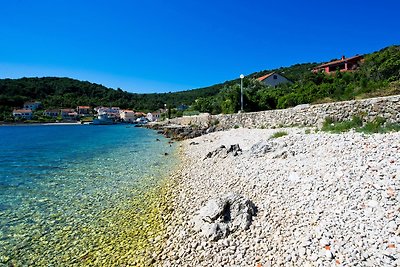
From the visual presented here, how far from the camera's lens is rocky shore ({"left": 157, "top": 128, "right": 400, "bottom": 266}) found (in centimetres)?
453

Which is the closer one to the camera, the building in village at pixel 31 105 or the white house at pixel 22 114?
the white house at pixel 22 114

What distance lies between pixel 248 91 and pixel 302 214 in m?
37.2

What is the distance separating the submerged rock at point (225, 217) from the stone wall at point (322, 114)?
1100 cm

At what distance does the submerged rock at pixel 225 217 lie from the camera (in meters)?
5.93

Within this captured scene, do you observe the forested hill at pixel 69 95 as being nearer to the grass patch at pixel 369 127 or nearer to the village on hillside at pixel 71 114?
the village on hillside at pixel 71 114

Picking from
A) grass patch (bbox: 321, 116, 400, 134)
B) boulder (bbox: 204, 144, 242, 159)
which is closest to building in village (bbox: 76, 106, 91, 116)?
boulder (bbox: 204, 144, 242, 159)

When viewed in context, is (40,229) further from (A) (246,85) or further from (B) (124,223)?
(A) (246,85)

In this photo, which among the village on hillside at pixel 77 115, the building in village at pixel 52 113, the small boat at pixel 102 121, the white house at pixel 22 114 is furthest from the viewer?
the building in village at pixel 52 113

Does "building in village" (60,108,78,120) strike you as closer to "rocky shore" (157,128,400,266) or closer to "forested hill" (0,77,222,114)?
"forested hill" (0,77,222,114)

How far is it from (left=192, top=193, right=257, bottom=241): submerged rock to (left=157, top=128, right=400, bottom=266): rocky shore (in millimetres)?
25

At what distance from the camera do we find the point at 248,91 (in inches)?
1634

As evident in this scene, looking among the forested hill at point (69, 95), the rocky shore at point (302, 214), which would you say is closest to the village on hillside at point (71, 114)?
the forested hill at point (69, 95)

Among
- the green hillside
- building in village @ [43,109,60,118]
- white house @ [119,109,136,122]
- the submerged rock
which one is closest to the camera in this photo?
the submerged rock

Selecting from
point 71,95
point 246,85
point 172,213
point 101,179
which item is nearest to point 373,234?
point 172,213
